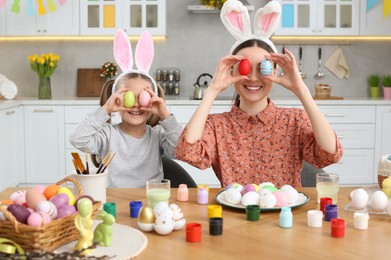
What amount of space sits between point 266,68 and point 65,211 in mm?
1019

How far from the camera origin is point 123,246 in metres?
1.27

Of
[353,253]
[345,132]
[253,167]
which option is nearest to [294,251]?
[353,253]

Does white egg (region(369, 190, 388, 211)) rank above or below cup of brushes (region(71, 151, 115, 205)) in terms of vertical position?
below

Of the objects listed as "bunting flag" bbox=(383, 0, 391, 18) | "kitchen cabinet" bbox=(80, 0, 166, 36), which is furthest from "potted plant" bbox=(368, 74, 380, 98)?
"kitchen cabinet" bbox=(80, 0, 166, 36)

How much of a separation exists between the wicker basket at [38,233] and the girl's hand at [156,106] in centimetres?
102

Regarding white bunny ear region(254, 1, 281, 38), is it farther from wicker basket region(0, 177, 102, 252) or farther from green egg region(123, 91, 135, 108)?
wicker basket region(0, 177, 102, 252)

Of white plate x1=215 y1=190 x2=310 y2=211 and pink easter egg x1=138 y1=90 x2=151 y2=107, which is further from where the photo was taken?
pink easter egg x1=138 y1=90 x2=151 y2=107

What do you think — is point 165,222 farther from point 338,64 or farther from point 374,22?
point 338,64

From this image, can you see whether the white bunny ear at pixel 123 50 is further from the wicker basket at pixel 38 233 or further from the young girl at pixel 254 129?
the wicker basket at pixel 38 233

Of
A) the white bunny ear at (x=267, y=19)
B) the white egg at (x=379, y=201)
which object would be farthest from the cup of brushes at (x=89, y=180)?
the white bunny ear at (x=267, y=19)

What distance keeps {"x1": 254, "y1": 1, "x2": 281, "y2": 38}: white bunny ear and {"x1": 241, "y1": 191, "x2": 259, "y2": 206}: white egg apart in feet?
2.49

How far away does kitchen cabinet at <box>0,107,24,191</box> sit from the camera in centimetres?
430

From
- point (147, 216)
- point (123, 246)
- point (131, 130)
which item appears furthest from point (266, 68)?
point (123, 246)

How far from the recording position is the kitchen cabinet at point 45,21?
480 cm
